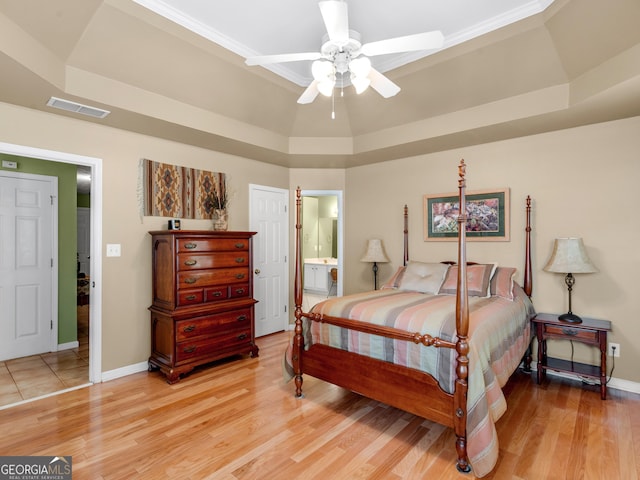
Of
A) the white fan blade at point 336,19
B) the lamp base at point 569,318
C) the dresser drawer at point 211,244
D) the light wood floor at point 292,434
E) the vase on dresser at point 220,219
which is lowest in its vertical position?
the light wood floor at point 292,434

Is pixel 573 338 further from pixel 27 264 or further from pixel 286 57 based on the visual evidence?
pixel 27 264

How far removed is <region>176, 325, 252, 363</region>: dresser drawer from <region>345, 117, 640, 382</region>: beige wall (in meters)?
2.37

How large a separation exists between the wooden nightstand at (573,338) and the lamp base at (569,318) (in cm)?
3

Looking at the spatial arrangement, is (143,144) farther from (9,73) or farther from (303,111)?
(303,111)

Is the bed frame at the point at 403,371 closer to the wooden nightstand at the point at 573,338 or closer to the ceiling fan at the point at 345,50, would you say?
the ceiling fan at the point at 345,50

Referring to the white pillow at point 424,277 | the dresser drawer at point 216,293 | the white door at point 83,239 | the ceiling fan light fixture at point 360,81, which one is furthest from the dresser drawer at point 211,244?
the white door at point 83,239

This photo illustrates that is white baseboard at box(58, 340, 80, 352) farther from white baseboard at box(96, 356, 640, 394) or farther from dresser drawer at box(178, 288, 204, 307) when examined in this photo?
dresser drawer at box(178, 288, 204, 307)

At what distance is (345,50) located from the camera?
2215 mm

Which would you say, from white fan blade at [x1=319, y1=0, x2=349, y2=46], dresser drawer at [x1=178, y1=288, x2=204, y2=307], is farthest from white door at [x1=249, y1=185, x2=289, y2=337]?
white fan blade at [x1=319, y1=0, x2=349, y2=46]

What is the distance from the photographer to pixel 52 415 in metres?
2.68

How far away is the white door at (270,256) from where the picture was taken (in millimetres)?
4801

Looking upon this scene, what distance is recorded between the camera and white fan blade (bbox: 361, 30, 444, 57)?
198 centimetres

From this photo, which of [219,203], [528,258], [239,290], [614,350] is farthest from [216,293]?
[614,350]

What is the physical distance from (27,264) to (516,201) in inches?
218
